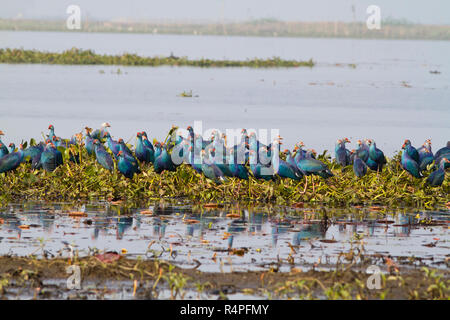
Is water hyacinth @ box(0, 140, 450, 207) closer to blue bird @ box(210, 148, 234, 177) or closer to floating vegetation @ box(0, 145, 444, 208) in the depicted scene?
floating vegetation @ box(0, 145, 444, 208)

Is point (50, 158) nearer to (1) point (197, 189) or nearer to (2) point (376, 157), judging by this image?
(1) point (197, 189)

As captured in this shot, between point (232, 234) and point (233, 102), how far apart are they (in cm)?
2280

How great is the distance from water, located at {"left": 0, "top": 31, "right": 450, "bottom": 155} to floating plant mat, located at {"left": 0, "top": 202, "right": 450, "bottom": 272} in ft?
29.5

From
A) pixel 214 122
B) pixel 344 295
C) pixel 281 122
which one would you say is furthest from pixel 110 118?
pixel 344 295

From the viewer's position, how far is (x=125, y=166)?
14.6 metres

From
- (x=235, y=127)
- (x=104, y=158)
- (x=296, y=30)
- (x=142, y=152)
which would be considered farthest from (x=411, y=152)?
(x=296, y=30)

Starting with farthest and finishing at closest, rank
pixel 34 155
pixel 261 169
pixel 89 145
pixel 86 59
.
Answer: pixel 86 59 < pixel 89 145 < pixel 34 155 < pixel 261 169

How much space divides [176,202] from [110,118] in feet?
45.2

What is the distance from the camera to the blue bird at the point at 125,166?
1456cm

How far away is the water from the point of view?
25906 mm

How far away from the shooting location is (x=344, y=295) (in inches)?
351

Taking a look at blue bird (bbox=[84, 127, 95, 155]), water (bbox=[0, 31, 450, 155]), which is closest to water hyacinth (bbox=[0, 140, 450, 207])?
blue bird (bbox=[84, 127, 95, 155])

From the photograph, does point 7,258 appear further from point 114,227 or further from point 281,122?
point 281,122

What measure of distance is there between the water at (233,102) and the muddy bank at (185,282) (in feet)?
42.0
